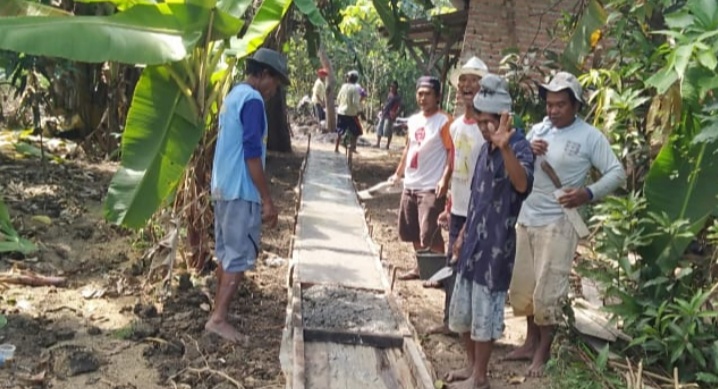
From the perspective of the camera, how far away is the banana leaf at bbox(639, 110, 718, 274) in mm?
4520

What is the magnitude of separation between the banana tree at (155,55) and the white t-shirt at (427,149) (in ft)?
5.07

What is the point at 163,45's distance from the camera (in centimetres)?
443

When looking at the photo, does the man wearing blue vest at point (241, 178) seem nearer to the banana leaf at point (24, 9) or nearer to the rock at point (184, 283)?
the rock at point (184, 283)

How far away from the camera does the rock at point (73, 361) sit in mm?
4336

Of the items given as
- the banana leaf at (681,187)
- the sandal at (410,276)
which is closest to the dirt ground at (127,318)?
the sandal at (410,276)

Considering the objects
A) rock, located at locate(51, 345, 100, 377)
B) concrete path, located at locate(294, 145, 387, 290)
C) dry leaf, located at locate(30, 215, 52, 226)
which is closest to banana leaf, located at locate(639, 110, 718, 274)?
concrete path, located at locate(294, 145, 387, 290)

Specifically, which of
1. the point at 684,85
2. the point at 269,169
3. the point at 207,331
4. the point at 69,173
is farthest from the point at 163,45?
the point at 269,169

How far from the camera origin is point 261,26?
536 cm

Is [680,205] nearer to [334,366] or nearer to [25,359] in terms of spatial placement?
[334,366]

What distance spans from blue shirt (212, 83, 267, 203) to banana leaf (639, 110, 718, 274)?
2.36 metres

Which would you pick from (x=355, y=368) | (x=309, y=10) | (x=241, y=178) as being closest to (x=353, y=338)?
(x=355, y=368)

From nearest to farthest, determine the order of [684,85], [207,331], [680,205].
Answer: [684,85] < [680,205] < [207,331]

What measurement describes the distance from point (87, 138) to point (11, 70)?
352cm

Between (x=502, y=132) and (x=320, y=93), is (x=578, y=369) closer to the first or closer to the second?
(x=502, y=132)
